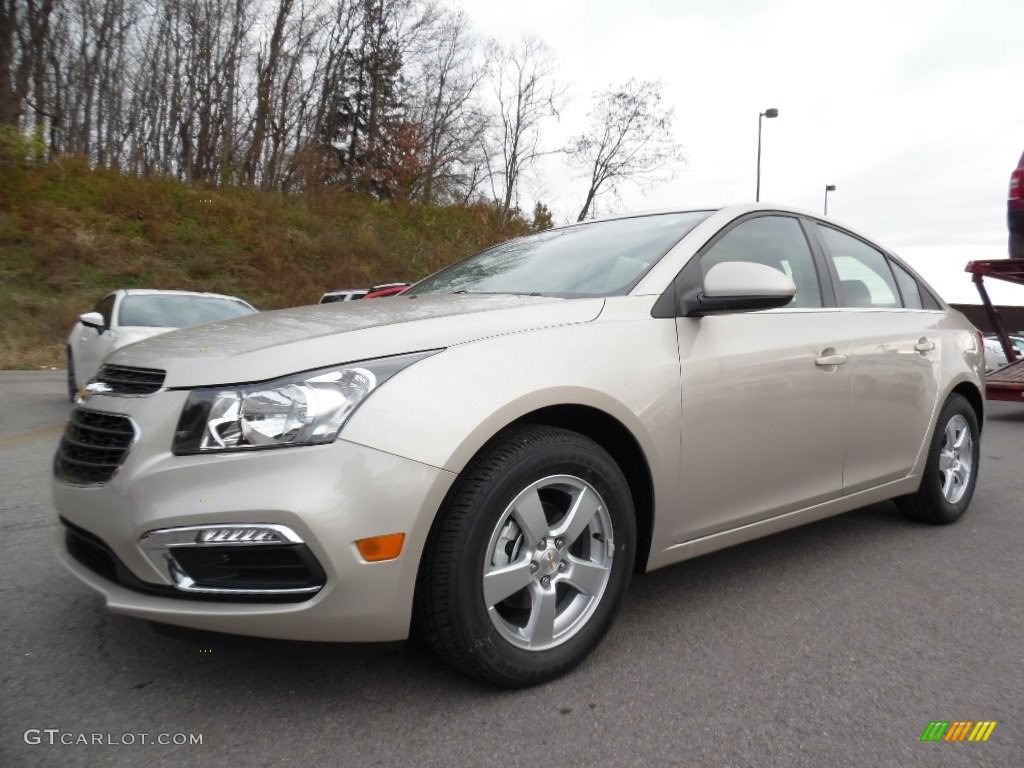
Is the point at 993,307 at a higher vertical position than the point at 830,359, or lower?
higher

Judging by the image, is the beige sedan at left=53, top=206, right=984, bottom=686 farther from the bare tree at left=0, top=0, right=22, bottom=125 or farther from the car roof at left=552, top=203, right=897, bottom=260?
the bare tree at left=0, top=0, right=22, bottom=125

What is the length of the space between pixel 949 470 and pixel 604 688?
2803 millimetres

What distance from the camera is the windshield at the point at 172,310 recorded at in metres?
7.75

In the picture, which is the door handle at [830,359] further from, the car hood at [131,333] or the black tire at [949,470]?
the car hood at [131,333]

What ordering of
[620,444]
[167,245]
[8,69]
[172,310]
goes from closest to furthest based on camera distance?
[620,444], [172,310], [8,69], [167,245]

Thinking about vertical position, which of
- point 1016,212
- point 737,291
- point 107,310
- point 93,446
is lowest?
point 93,446

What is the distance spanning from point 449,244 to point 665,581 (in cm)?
2367

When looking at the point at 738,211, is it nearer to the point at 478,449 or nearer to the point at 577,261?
the point at 577,261

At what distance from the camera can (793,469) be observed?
2943mm

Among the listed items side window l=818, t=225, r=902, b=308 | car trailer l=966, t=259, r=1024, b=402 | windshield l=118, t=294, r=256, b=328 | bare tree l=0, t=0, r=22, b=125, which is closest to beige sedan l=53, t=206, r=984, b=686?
side window l=818, t=225, r=902, b=308

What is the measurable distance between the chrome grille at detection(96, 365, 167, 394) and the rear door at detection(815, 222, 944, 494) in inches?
103

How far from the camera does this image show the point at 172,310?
805 centimetres

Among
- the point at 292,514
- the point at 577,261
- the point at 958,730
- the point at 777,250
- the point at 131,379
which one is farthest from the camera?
the point at 777,250

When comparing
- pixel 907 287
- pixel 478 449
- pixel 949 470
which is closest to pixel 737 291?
pixel 478 449
